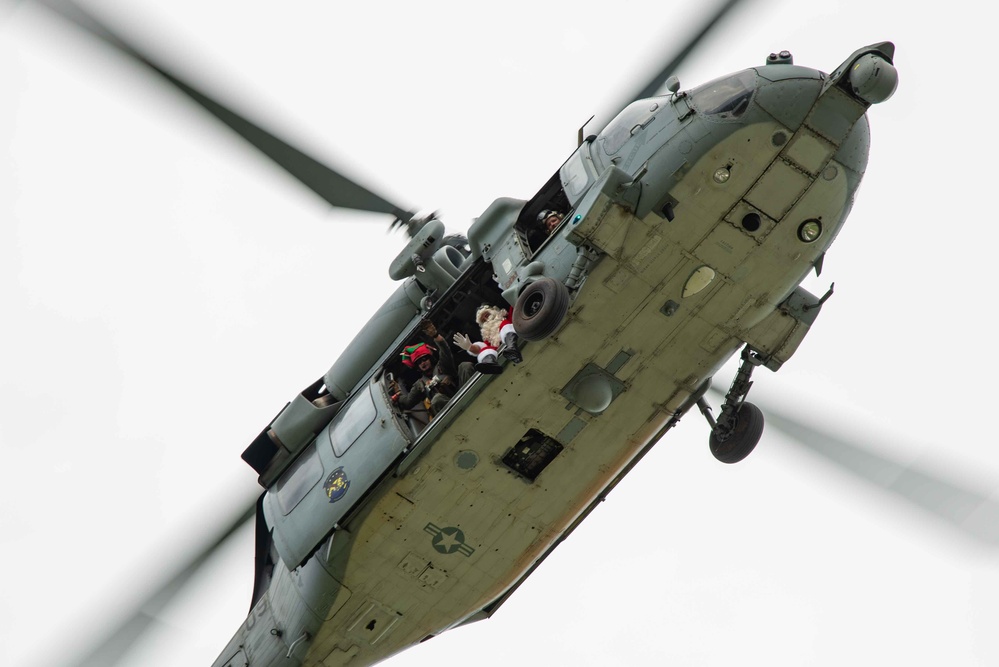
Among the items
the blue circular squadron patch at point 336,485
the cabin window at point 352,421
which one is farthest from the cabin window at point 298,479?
the cabin window at point 352,421

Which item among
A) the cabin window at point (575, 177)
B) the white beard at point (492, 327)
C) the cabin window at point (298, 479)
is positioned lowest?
the cabin window at point (298, 479)

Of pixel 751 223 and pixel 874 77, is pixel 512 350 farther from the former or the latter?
pixel 874 77

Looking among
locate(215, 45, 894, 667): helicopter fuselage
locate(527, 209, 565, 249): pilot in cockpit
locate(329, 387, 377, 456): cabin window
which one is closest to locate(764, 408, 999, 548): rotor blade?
locate(215, 45, 894, 667): helicopter fuselage

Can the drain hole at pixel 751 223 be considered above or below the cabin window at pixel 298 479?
above

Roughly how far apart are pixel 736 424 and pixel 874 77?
14.3 feet

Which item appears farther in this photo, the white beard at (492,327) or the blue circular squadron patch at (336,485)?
the blue circular squadron patch at (336,485)

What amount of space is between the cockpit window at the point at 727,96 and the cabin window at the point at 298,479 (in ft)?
19.9

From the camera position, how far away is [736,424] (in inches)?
590

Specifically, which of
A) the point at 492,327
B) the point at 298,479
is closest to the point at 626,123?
the point at 492,327

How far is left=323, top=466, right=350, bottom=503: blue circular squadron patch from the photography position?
48.4 feet

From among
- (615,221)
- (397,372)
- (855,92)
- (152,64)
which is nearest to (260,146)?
→ (152,64)

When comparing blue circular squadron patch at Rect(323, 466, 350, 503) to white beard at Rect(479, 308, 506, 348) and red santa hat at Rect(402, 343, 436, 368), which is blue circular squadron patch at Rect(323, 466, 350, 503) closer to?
red santa hat at Rect(402, 343, 436, 368)

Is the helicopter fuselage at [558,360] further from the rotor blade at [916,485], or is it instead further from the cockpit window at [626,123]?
the rotor blade at [916,485]

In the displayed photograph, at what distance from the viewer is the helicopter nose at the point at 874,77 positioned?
41.5 feet
